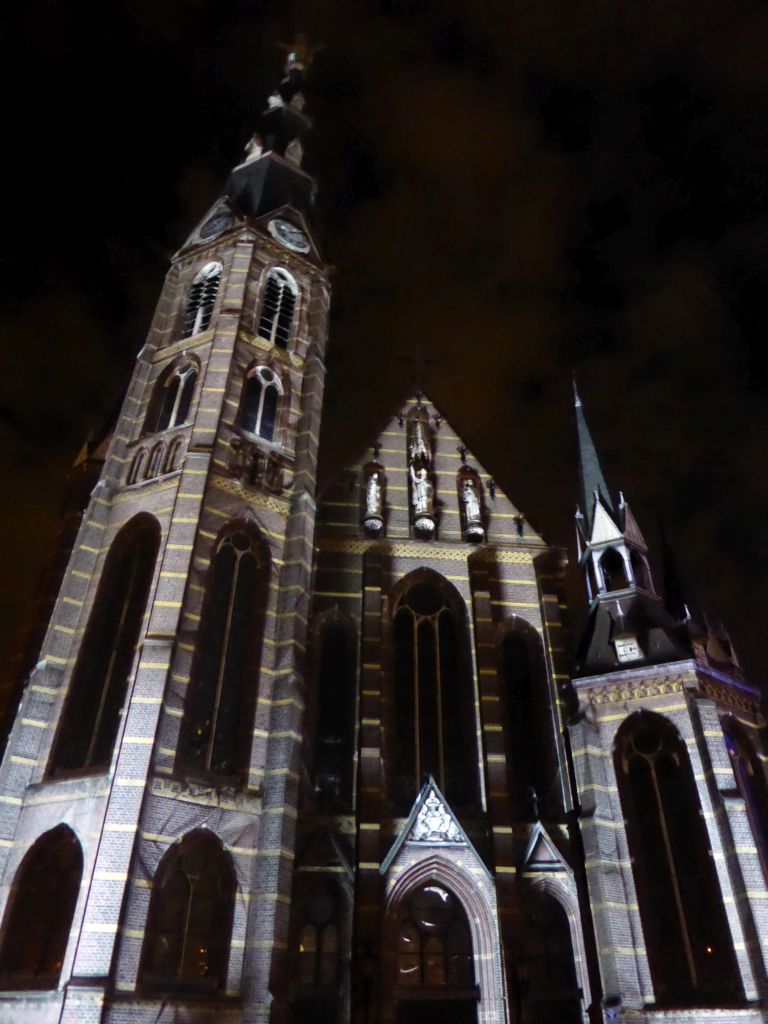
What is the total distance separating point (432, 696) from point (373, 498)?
705 centimetres

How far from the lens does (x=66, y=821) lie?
56.3ft

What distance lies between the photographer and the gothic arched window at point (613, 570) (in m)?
25.4

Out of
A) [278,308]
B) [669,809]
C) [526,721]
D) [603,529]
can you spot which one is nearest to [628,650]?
[526,721]

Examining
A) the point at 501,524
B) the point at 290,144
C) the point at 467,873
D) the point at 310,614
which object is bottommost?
the point at 467,873

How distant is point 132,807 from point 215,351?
567 inches

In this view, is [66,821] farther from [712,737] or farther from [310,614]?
[712,737]

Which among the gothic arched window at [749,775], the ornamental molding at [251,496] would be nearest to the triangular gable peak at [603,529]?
the gothic arched window at [749,775]

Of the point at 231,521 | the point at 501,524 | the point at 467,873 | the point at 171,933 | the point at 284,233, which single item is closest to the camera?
the point at 171,933

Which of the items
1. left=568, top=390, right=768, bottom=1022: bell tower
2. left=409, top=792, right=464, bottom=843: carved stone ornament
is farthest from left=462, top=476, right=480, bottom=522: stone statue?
left=409, top=792, right=464, bottom=843: carved stone ornament

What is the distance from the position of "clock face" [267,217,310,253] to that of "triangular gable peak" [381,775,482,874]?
68.5 ft

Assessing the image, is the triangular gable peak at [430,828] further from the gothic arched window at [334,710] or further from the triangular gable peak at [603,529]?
the triangular gable peak at [603,529]

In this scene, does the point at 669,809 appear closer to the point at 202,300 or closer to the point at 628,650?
the point at 628,650

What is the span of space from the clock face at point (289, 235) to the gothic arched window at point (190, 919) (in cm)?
2191

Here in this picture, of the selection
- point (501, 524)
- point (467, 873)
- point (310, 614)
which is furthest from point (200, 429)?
point (467, 873)
